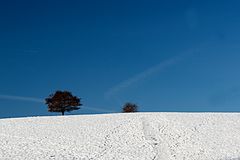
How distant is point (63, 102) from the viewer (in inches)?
1998

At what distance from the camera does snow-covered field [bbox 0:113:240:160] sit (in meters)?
22.5

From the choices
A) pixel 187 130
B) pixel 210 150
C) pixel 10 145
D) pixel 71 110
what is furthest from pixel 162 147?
pixel 71 110

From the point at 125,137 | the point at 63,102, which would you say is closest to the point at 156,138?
the point at 125,137

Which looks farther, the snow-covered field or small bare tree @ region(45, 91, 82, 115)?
small bare tree @ region(45, 91, 82, 115)

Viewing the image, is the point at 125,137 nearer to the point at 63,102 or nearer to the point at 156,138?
the point at 156,138

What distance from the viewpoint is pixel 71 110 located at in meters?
51.1

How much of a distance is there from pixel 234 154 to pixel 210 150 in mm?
1354

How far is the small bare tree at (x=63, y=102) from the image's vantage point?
166 ft

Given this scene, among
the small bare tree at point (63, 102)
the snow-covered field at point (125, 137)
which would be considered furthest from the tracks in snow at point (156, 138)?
the small bare tree at point (63, 102)

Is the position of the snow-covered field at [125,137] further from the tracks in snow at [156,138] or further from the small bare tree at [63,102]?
the small bare tree at [63,102]

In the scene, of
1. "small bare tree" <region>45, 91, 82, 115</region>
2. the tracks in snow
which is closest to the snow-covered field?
the tracks in snow

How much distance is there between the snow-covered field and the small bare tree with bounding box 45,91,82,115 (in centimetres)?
1765

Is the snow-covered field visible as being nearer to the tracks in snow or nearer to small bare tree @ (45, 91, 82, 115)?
the tracks in snow

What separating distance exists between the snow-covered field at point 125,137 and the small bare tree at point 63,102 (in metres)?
17.6
